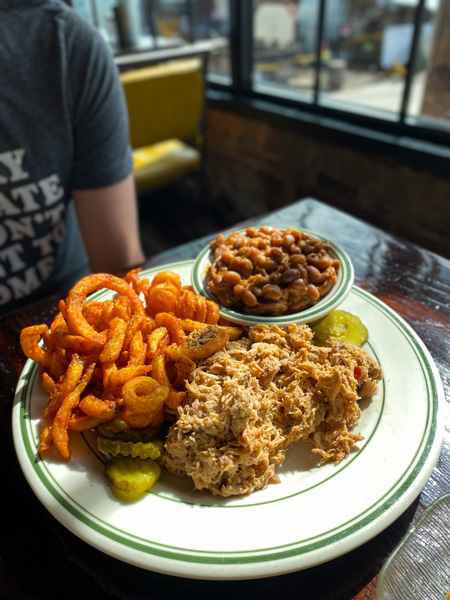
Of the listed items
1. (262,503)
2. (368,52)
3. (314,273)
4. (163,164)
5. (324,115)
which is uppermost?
(368,52)

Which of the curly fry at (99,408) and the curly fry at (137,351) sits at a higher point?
the curly fry at (137,351)

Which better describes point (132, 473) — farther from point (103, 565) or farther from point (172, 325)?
point (172, 325)

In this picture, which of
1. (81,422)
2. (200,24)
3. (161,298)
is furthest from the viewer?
(200,24)

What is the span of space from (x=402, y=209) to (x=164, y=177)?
1654 millimetres

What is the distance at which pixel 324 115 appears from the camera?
9.67ft

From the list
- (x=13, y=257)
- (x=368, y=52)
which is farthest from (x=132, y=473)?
(x=368, y=52)

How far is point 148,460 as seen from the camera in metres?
0.83

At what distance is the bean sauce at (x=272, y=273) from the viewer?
3.59 ft

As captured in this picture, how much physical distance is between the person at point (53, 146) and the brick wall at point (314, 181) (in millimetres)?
1581

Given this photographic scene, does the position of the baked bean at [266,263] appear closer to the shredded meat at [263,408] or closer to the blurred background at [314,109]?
the shredded meat at [263,408]

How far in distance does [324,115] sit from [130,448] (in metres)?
2.68

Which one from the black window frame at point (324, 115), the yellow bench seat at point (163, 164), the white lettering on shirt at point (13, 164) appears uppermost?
the white lettering on shirt at point (13, 164)

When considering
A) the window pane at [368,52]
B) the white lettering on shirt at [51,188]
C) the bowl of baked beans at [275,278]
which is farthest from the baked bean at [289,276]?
the window pane at [368,52]

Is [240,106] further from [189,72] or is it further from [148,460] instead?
[148,460]
